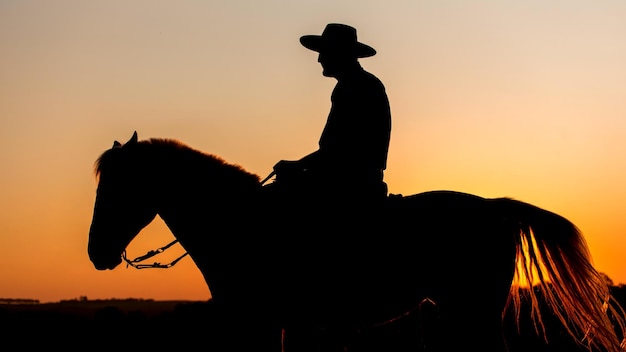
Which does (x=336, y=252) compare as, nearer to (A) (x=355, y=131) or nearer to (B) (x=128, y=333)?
(A) (x=355, y=131)

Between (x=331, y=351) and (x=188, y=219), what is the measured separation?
417cm

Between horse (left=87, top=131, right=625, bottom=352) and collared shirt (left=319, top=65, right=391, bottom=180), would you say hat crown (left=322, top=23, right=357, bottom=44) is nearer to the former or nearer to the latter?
collared shirt (left=319, top=65, right=391, bottom=180)

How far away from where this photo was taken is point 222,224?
954 cm

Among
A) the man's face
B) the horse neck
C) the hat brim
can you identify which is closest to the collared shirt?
the man's face

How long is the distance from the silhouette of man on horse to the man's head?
302 mm

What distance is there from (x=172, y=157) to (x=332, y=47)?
1.87m

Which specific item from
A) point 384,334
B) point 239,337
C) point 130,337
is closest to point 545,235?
point 239,337

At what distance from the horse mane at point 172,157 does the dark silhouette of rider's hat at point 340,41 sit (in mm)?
1430

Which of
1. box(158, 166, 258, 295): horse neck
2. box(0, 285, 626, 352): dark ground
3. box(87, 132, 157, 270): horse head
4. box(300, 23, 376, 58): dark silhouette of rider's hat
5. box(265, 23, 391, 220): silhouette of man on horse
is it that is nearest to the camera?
box(265, 23, 391, 220): silhouette of man on horse

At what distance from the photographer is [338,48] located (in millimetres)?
9695

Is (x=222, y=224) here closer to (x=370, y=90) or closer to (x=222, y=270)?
(x=222, y=270)

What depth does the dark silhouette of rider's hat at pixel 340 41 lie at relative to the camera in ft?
31.8

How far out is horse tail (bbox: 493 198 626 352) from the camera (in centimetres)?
956

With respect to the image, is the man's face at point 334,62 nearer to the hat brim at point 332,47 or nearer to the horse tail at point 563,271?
the hat brim at point 332,47
